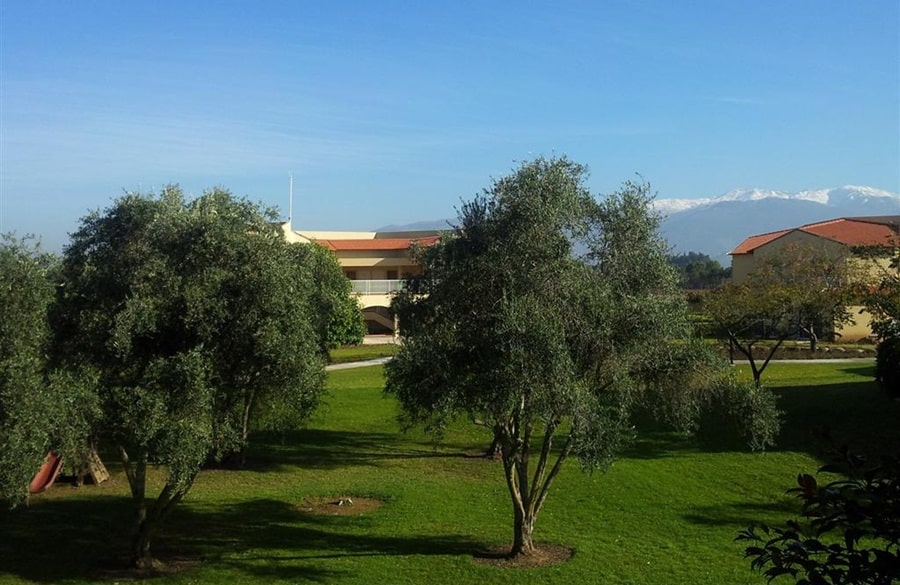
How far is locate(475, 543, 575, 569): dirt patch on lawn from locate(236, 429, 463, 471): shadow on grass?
9.13m

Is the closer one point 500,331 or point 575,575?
point 500,331

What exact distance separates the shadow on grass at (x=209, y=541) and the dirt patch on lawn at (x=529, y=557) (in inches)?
21.2

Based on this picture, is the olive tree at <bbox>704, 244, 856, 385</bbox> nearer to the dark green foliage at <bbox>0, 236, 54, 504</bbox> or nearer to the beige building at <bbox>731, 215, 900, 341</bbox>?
the beige building at <bbox>731, 215, 900, 341</bbox>

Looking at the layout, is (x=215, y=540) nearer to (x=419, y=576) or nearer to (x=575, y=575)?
(x=419, y=576)

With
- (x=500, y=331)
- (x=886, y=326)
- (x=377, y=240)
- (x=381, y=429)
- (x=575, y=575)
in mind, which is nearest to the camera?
(x=500, y=331)

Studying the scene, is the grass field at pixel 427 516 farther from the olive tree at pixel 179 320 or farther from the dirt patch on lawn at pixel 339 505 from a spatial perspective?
the olive tree at pixel 179 320

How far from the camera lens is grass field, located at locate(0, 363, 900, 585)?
14.4 meters

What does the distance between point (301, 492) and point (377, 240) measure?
5622cm

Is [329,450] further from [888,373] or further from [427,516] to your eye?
[888,373]

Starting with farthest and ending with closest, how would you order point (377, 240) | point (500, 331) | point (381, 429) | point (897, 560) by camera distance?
point (377, 240), point (381, 429), point (500, 331), point (897, 560)

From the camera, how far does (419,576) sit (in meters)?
14.1

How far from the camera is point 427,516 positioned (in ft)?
Result: 59.5

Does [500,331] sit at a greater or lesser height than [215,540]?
greater

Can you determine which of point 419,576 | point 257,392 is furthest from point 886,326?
point 257,392
